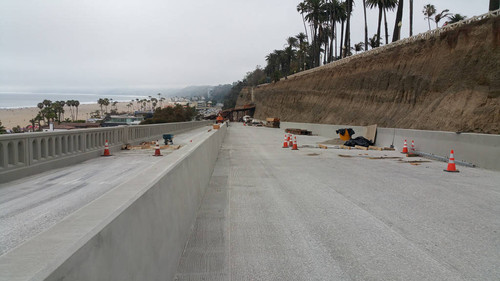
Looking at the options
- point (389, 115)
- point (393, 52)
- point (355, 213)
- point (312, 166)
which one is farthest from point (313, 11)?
point (355, 213)

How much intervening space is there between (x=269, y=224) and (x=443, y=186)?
6.40 m

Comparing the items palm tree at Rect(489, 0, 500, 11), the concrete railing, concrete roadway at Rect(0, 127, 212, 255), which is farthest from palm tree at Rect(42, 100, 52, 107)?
palm tree at Rect(489, 0, 500, 11)

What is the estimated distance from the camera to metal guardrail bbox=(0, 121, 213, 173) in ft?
36.7

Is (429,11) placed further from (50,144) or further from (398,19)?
(50,144)

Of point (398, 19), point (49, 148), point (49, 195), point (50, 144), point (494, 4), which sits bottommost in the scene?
point (49, 195)

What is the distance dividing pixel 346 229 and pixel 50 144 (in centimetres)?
1126

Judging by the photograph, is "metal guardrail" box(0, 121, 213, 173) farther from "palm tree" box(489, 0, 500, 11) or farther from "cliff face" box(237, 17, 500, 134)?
"palm tree" box(489, 0, 500, 11)

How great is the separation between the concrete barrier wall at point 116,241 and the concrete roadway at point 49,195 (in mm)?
2558

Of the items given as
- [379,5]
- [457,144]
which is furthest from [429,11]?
[457,144]

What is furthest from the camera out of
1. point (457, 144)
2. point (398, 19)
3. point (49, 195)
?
point (398, 19)

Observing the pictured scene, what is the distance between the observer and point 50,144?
13820 millimetres

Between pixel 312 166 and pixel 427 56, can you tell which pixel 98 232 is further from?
pixel 427 56

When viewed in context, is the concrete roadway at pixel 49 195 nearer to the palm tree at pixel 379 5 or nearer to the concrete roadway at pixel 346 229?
the concrete roadway at pixel 346 229

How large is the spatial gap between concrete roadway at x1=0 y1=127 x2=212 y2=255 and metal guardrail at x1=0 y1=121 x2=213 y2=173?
0.57 metres
